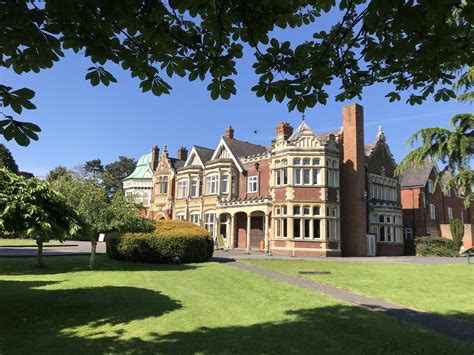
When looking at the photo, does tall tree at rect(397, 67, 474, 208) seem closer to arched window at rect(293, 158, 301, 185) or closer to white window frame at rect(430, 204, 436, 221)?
arched window at rect(293, 158, 301, 185)

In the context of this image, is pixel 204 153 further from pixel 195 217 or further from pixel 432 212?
pixel 432 212

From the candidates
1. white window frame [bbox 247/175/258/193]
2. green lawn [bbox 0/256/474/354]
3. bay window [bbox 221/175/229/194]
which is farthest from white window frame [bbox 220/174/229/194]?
green lawn [bbox 0/256/474/354]

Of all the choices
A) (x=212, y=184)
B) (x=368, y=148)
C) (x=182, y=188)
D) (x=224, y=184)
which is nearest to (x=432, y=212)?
(x=368, y=148)

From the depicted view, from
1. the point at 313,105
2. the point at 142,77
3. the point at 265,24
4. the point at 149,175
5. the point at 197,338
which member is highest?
the point at 149,175

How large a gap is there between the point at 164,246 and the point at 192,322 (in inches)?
559

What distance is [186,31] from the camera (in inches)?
177

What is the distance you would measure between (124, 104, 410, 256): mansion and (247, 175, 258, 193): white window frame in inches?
1.1

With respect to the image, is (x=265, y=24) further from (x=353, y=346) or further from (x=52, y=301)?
(x=52, y=301)

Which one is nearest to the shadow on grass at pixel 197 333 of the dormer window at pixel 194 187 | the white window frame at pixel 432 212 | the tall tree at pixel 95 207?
the tall tree at pixel 95 207

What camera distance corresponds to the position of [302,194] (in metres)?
32.1

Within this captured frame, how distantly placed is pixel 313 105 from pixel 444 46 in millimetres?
1421

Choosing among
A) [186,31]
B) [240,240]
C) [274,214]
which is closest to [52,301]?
[186,31]

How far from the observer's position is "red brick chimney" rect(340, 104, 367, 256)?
3309 centimetres

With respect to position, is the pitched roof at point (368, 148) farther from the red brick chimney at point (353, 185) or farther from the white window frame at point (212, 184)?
the white window frame at point (212, 184)
